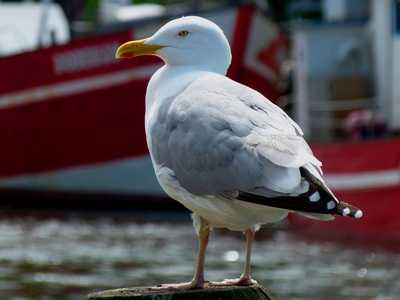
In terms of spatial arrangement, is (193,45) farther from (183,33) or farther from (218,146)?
(218,146)

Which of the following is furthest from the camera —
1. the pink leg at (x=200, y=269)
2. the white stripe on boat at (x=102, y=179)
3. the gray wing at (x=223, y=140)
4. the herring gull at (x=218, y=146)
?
the white stripe on boat at (x=102, y=179)

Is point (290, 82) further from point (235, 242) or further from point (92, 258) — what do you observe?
point (92, 258)

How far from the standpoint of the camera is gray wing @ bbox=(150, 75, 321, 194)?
6.47m

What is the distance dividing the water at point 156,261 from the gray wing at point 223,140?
21.8ft

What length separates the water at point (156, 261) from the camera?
14.1m

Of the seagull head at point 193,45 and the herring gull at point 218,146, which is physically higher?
the seagull head at point 193,45

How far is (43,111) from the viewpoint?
874 inches

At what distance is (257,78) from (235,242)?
15.0 feet

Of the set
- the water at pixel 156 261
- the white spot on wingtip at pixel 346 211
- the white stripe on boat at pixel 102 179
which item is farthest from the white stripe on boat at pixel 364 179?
the white spot on wingtip at pixel 346 211

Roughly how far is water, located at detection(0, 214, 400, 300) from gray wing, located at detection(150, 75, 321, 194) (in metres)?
6.65

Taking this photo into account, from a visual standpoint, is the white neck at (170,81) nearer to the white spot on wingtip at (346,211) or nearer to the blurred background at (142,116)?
the white spot on wingtip at (346,211)

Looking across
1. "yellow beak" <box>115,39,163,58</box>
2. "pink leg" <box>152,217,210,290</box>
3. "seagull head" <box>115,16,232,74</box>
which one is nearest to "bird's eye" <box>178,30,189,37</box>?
"seagull head" <box>115,16,232,74</box>

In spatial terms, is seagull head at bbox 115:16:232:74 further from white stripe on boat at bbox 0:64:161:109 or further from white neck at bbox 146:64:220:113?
white stripe on boat at bbox 0:64:161:109

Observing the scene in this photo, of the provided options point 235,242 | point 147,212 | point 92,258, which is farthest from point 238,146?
point 147,212
